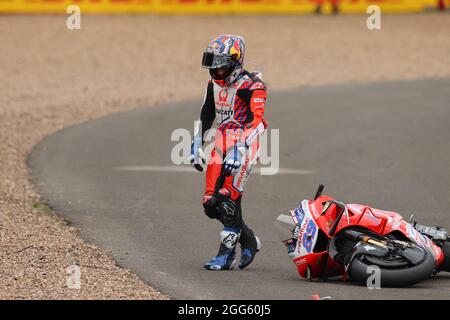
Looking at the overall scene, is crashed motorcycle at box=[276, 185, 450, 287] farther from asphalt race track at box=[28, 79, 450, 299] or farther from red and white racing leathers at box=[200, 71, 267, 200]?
red and white racing leathers at box=[200, 71, 267, 200]

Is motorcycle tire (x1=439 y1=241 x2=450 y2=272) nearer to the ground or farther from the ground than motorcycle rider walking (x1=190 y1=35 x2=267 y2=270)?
nearer to the ground

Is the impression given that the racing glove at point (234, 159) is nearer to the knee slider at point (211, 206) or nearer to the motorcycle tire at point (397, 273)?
the knee slider at point (211, 206)

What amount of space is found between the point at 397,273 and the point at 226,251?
1.69 m

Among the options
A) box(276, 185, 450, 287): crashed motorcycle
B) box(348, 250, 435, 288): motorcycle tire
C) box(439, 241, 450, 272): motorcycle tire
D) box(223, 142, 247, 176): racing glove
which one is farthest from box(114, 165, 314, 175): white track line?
box(348, 250, 435, 288): motorcycle tire

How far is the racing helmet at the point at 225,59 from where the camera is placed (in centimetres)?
960

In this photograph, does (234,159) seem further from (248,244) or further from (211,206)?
(248,244)

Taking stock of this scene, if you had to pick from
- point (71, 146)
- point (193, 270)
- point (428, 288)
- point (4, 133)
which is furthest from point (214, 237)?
point (4, 133)

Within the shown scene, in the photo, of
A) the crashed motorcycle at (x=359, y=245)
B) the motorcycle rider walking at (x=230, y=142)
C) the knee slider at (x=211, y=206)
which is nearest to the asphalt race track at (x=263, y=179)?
the crashed motorcycle at (x=359, y=245)

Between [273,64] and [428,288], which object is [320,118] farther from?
[428,288]

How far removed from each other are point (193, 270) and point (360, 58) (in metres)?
17.4

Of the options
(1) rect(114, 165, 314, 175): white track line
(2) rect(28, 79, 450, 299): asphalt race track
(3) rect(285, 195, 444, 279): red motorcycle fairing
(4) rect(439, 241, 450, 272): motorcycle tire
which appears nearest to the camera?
(3) rect(285, 195, 444, 279): red motorcycle fairing

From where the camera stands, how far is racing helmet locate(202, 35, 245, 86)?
960 centimetres

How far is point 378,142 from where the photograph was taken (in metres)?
17.2

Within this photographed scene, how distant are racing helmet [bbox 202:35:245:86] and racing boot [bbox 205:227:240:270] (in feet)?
4.28
